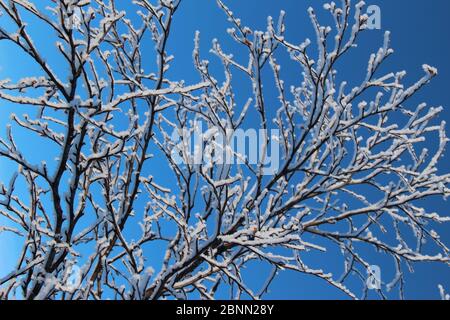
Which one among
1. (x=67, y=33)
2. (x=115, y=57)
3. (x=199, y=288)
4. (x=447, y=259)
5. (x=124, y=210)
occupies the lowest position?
(x=199, y=288)

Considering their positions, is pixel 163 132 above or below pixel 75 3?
above

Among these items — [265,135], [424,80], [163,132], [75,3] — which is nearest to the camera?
[75,3]

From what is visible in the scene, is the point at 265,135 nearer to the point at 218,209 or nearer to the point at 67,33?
the point at 218,209

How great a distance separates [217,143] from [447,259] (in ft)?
7.19

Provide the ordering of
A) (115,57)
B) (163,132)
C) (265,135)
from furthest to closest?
(163,132), (115,57), (265,135)

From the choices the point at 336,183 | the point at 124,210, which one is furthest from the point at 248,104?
the point at 124,210

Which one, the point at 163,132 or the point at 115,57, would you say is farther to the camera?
the point at 163,132

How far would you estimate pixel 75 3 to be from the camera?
8.50 feet

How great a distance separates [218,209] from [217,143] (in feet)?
2.48

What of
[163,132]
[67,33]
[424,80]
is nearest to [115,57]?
[163,132]
